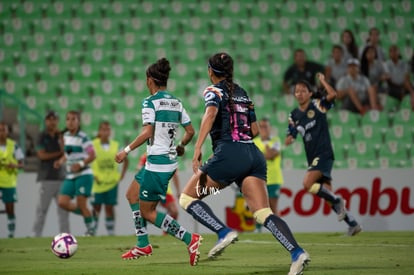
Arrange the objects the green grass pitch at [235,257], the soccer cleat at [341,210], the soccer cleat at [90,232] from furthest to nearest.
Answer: the soccer cleat at [90,232] → the soccer cleat at [341,210] → the green grass pitch at [235,257]

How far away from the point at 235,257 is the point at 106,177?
763 centimetres

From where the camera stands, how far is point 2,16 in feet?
77.3

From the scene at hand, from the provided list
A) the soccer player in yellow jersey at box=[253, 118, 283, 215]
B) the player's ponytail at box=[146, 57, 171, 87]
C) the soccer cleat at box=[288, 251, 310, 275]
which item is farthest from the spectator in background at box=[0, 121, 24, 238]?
the soccer cleat at box=[288, 251, 310, 275]

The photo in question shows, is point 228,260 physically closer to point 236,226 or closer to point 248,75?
point 236,226

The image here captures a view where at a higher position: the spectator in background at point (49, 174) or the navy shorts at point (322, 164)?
the navy shorts at point (322, 164)

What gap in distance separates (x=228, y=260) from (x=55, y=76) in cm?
1270

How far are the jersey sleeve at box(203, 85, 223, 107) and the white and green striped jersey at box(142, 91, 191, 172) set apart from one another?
136 cm

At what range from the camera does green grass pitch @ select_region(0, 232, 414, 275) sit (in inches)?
377

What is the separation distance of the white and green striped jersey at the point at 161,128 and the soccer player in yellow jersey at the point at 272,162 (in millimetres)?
7719

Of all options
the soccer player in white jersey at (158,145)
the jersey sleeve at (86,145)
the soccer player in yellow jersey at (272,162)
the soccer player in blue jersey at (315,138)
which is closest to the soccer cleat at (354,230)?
the soccer player in blue jersey at (315,138)

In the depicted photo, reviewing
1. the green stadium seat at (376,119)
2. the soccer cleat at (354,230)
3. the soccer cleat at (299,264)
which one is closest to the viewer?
the soccer cleat at (299,264)

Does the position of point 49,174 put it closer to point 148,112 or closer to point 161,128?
point 161,128

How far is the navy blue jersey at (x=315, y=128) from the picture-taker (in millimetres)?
15000

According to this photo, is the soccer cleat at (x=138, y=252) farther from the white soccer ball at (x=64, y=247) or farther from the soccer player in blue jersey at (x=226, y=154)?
the soccer player in blue jersey at (x=226, y=154)
